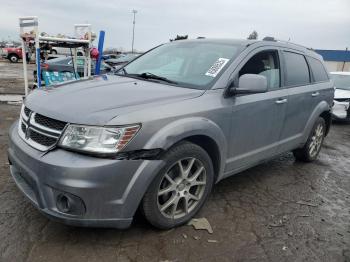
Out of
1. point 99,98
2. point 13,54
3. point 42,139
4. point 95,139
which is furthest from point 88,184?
point 13,54

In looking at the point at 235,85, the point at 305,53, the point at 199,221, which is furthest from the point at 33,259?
the point at 305,53

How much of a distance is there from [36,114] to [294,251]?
2.47 meters

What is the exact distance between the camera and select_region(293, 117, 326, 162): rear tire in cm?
517

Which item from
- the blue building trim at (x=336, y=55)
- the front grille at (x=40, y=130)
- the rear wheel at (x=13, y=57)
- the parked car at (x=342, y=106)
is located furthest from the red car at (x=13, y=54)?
the front grille at (x=40, y=130)

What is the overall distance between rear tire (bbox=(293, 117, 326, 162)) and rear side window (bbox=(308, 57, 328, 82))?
24.4 inches

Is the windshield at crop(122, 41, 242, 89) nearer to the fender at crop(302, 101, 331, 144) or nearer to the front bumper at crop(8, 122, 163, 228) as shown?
the front bumper at crop(8, 122, 163, 228)

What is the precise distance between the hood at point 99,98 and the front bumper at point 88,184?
304 mm

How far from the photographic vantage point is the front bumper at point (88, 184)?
242 centimetres

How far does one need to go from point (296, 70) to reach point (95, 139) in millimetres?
3125

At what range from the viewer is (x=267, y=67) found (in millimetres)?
4012

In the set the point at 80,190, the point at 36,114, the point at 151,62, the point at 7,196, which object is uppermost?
the point at 151,62

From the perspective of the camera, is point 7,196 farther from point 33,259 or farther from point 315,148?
point 315,148

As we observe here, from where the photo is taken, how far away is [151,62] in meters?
4.07

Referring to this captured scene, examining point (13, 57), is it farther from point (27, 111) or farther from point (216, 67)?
point (216, 67)
